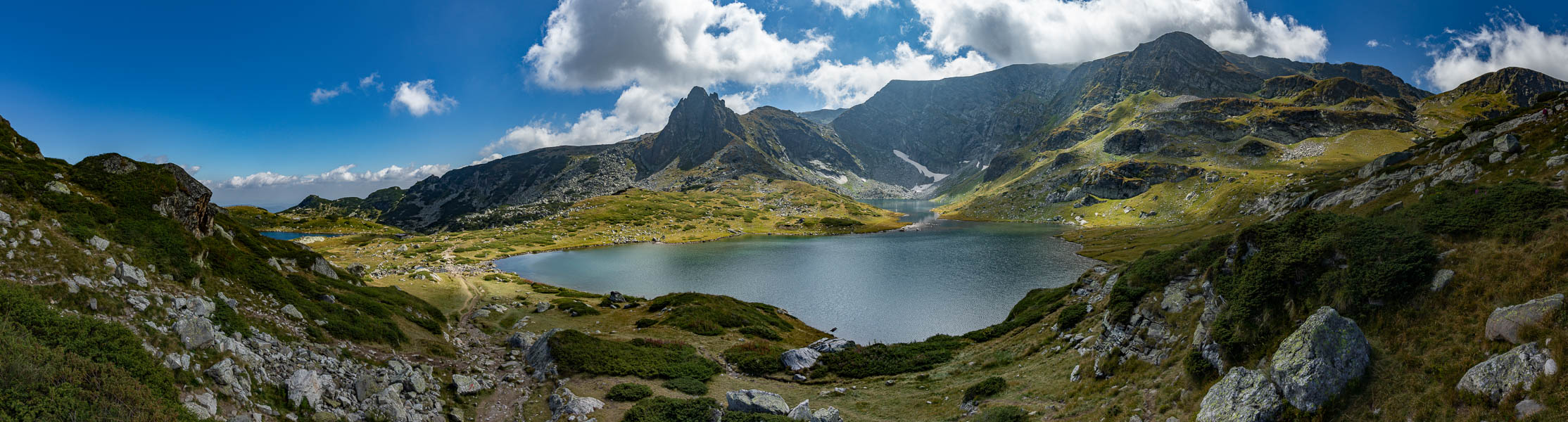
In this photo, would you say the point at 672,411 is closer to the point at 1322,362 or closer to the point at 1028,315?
the point at 1322,362

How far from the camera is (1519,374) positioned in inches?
Result: 395

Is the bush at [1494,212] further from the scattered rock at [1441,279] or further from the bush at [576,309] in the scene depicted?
the bush at [576,309]

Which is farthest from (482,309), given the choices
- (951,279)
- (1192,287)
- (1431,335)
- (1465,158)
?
(1465,158)

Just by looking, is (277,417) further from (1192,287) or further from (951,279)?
(951,279)

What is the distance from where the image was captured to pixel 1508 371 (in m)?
10.2

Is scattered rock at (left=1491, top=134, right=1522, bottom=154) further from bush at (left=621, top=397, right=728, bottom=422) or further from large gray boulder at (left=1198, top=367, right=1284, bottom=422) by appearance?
bush at (left=621, top=397, right=728, bottom=422)

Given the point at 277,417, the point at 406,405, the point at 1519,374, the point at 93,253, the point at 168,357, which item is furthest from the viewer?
the point at 406,405

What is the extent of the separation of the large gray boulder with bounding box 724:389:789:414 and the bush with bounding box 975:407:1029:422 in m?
8.06

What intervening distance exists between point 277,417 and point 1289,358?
1140 inches

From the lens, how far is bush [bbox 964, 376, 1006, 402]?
22.2 metres

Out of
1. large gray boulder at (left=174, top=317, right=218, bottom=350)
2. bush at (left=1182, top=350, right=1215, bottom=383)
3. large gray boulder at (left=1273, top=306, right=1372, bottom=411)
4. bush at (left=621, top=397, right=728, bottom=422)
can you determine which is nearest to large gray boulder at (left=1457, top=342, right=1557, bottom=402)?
large gray boulder at (left=1273, top=306, right=1372, bottom=411)

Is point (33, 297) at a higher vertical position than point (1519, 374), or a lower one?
higher

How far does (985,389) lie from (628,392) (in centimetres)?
1694

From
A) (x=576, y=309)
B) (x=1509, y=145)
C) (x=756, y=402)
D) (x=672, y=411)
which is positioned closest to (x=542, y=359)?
(x=672, y=411)
